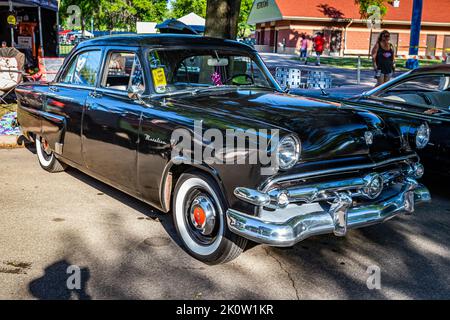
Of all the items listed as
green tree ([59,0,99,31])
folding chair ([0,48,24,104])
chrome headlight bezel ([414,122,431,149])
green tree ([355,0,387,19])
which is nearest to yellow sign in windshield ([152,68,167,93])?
chrome headlight bezel ([414,122,431,149])

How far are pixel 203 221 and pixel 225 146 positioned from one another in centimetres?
65

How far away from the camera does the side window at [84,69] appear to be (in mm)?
4859

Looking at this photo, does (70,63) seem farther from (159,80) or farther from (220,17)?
(220,17)

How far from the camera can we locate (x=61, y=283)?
330 cm

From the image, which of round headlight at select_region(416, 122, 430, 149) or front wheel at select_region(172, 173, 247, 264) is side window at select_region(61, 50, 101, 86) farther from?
round headlight at select_region(416, 122, 430, 149)

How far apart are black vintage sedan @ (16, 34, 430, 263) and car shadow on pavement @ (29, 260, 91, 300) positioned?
834 millimetres

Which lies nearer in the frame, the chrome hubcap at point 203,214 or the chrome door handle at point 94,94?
the chrome hubcap at point 203,214

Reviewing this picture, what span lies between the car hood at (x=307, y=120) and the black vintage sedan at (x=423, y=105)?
87cm

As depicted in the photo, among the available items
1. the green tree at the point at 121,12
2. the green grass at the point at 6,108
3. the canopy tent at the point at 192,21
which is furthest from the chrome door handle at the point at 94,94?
the green tree at the point at 121,12

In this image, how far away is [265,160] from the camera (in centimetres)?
310

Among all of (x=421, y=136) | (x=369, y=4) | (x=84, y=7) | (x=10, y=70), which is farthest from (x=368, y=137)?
(x=84, y=7)

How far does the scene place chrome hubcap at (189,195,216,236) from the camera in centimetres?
352

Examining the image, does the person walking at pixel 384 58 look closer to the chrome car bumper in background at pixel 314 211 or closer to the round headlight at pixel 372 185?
the chrome car bumper in background at pixel 314 211
